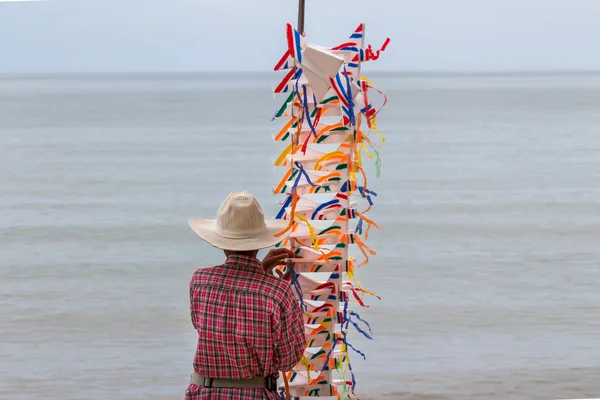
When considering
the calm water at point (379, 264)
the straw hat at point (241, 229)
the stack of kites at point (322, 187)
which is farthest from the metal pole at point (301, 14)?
the calm water at point (379, 264)

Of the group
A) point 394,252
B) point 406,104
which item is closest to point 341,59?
point 394,252

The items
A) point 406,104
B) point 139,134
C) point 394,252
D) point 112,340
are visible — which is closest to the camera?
point 112,340

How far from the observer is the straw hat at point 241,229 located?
6.61 ft

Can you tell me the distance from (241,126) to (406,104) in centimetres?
720

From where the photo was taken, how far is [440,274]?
5.71 metres

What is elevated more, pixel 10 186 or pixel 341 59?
pixel 341 59

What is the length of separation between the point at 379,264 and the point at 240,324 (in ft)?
13.2

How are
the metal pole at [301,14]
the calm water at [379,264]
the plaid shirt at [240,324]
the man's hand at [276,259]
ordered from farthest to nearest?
1. the calm water at [379,264]
2. the metal pole at [301,14]
3. the man's hand at [276,259]
4. the plaid shirt at [240,324]

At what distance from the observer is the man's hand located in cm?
215

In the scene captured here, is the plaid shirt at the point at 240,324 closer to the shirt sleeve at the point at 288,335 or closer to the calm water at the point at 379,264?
the shirt sleeve at the point at 288,335

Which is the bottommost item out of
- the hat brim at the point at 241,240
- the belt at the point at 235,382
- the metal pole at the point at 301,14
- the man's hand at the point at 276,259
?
the belt at the point at 235,382

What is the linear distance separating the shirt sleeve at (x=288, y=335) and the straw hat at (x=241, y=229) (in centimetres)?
12

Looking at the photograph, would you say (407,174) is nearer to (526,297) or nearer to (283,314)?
(526,297)

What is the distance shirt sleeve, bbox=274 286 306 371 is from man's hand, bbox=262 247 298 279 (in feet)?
0.42
